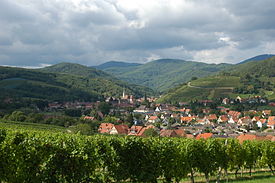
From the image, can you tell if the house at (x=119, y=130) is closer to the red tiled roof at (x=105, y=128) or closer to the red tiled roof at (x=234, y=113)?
the red tiled roof at (x=105, y=128)

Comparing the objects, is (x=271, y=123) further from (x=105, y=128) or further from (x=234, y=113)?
(x=105, y=128)

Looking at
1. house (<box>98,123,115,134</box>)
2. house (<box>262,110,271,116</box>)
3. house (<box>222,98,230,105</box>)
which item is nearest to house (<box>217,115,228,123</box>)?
house (<box>262,110,271,116</box>)

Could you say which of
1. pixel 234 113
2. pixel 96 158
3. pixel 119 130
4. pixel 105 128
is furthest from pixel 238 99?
pixel 96 158

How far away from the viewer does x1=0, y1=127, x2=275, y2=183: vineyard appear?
1276 cm

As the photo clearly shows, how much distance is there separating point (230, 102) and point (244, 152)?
506 ft

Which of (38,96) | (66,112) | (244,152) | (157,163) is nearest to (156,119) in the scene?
(66,112)

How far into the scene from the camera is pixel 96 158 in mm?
14836

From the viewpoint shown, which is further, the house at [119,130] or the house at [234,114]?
the house at [234,114]

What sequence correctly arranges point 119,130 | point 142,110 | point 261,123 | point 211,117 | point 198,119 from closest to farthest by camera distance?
point 119,130 → point 261,123 → point 198,119 → point 211,117 → point 142,110

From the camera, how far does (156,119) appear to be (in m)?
138

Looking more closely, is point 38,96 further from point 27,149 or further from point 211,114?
point 27,149

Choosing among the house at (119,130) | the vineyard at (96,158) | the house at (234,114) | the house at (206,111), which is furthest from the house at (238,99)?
the vineyard at (96,158)

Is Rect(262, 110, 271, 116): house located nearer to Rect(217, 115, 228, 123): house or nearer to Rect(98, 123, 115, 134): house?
Rect(217, 115, 228, 123): house

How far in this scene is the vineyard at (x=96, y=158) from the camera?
502 inches
